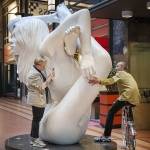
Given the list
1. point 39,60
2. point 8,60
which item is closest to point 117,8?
point 39,60

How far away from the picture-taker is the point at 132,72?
1051cm

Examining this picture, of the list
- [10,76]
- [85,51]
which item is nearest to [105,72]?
[85,51]

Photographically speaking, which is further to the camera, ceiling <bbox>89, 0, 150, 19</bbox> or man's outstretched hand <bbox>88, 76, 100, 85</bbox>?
ceiling <bbox>89, 0, 150, 19</bbox>

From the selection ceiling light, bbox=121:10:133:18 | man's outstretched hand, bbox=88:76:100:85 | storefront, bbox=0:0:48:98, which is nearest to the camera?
man's outstretched hand, bbox=88:76:100:85

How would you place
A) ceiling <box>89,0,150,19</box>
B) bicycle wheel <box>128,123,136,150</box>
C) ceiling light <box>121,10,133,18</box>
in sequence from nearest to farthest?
bicycle wheel <box>128,123,136,150</box>, ceiling <box>89,0,150,19</box>, ceiling light <box>121,10,133,18</box>

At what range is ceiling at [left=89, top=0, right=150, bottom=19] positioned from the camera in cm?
882

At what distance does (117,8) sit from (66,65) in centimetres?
369

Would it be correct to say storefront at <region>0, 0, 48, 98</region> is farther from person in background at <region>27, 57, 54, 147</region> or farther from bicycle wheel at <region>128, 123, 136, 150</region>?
person in background at <region>27, 57, 54, 147</region>

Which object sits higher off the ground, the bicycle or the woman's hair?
the woman's hair

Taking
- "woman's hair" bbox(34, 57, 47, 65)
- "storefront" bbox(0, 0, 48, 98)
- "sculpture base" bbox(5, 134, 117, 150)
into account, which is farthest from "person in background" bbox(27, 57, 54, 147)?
"storefront" bbox(0, 0, 48, 98)

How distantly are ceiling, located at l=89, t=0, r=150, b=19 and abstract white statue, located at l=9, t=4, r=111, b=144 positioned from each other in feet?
9.02

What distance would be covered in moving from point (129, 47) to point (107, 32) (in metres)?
Answer: 2.54

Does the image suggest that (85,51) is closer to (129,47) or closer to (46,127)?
(46,127)

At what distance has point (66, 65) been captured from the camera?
622 cm
